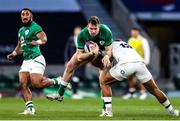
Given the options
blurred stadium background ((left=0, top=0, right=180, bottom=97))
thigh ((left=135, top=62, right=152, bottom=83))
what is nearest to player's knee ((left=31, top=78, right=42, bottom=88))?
thigh ((left=135, top=62, right=152, bottom=83))

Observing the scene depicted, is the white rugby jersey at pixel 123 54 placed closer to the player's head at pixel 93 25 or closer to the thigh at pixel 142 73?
the thigh at pixel 142 73

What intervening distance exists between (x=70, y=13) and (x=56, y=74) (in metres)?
2.39

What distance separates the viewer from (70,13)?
1368 inches

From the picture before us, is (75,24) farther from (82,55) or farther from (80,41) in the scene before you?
(80,41)

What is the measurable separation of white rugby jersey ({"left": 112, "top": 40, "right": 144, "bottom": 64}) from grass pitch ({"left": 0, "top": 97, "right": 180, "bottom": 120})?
117cm

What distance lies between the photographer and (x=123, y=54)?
19.0 metres

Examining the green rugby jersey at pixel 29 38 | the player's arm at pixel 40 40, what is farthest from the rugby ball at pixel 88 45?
the green rugby jersey at pixel 29 38

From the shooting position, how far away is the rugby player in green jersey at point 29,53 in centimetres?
1989

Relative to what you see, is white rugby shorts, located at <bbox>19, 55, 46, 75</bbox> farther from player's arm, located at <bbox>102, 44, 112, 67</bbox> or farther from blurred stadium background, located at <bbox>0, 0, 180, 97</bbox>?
blurred stadium background, located at <bbox>0, 0, 180, 97</bbox>

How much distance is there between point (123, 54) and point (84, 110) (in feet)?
9.69

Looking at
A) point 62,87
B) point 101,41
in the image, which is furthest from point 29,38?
point 101,41

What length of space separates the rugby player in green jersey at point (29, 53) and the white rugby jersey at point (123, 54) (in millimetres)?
1645

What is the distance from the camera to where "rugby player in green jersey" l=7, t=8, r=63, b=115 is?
65.3 feet

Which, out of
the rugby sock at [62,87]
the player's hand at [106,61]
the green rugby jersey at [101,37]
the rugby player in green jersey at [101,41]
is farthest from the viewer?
the rugby sock at [62,87]
